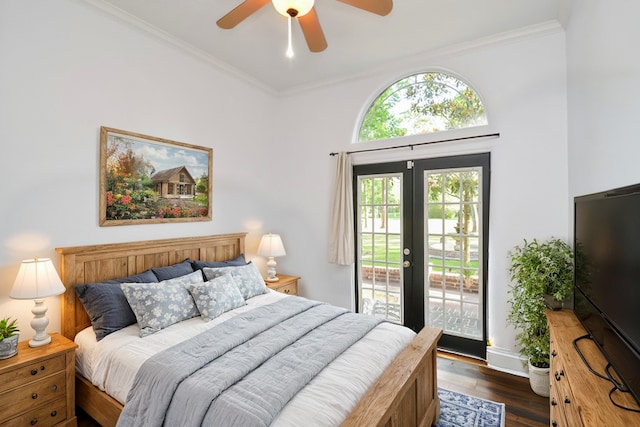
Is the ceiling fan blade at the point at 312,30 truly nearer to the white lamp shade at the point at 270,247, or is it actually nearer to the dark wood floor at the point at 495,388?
the white lamp shade at the point at 270,247

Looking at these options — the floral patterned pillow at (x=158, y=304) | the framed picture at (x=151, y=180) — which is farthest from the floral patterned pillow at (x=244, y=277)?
the framed picture at (x=151, y=180)

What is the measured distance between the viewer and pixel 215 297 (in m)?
2.46

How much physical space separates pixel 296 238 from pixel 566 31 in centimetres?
340

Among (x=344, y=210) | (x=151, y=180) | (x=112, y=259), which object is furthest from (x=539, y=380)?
(x=151, y=180)

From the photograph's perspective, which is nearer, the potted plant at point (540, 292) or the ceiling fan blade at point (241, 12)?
the ceiling fan blade at point (241, 12)

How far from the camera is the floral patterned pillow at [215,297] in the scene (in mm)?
2389

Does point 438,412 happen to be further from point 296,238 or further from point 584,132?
point 296,238

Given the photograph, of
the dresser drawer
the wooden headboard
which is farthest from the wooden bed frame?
the dresser drawer

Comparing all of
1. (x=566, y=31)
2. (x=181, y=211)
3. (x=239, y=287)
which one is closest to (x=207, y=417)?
(x=239, y=287)

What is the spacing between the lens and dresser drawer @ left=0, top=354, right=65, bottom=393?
175 centimetres

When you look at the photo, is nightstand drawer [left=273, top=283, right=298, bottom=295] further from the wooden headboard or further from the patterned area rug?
the patterned area rug

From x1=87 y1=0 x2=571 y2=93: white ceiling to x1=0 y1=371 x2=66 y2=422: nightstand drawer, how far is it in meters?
2.74

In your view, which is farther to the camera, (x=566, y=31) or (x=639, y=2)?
(x=566, y=31)

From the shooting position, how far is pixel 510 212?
287cm
